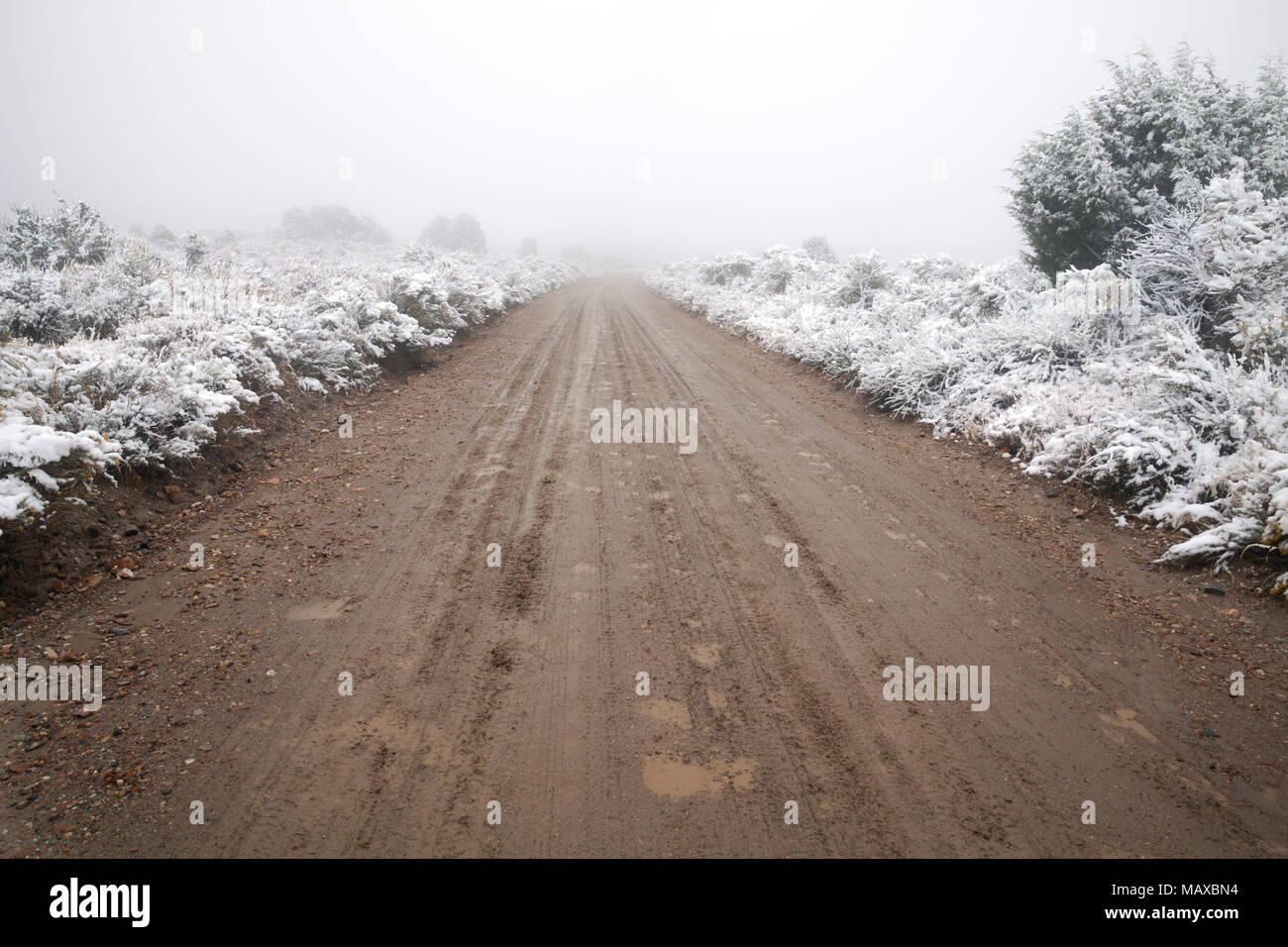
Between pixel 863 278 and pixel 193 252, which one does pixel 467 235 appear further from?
pixel 863 278

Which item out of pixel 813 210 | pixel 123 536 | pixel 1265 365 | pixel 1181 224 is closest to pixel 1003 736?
pixel 1265 365

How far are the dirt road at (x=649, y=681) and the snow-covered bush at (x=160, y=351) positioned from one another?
829 mm

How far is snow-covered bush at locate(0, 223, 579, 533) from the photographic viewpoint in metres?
4.56

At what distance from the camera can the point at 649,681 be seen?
10.7 ft

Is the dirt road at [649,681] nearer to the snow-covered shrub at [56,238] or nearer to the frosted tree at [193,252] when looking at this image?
the snow-covered shrub at [56,238]

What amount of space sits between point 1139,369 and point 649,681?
248 inches

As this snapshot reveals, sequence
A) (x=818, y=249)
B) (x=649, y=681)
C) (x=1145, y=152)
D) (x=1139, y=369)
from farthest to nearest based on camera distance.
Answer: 1. (x=818, y=249)
2. (x=1145, y=152)
3. (x=1139, y=369)
4. (x=649, y=681)

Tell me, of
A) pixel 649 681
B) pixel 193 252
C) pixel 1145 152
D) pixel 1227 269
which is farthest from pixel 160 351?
pixel 193 252

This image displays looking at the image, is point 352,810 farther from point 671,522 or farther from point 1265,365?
point 1265,365

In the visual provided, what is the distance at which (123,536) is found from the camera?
4.52m

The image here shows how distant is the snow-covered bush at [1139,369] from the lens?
4.76 m

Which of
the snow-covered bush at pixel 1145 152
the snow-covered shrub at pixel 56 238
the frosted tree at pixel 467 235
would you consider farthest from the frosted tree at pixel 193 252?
the frosted tree at pixel 467 235

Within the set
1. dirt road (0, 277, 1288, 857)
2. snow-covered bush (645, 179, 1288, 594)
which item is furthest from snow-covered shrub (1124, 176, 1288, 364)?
dirt road (0, 277, 1288, 857)

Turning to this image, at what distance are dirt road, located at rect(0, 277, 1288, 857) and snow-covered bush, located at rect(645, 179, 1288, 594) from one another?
0.55 m
